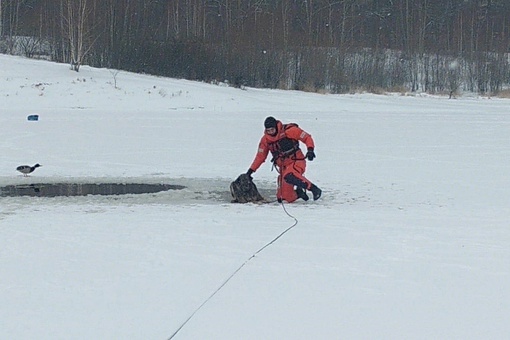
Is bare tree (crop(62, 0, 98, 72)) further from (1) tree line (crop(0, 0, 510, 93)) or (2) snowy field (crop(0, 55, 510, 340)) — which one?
(2) snowy field (crop(0, 55, 510, 340))

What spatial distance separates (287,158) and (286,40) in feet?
129

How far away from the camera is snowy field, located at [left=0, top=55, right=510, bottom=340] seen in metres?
5.05

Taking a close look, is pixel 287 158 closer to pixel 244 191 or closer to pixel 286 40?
pixel 244 191

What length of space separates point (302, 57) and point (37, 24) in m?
16.9

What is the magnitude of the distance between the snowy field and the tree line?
2590cm

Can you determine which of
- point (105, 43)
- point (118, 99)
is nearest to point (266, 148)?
point (118, 99)

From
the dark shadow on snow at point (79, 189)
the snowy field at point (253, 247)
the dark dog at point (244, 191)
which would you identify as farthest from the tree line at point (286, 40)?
the dark dog at point (244, 191)

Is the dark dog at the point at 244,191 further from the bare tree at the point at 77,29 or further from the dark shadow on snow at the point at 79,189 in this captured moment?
the bare tree at the point at 77,29

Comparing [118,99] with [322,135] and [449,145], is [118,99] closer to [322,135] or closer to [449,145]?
[322,135]

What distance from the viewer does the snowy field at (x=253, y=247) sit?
5055 millimetres

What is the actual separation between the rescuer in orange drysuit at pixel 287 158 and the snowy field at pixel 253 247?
272 mm

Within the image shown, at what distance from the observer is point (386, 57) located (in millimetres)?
53062

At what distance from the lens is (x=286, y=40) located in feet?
160

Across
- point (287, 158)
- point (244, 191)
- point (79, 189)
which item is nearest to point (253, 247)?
point (244, 191)
